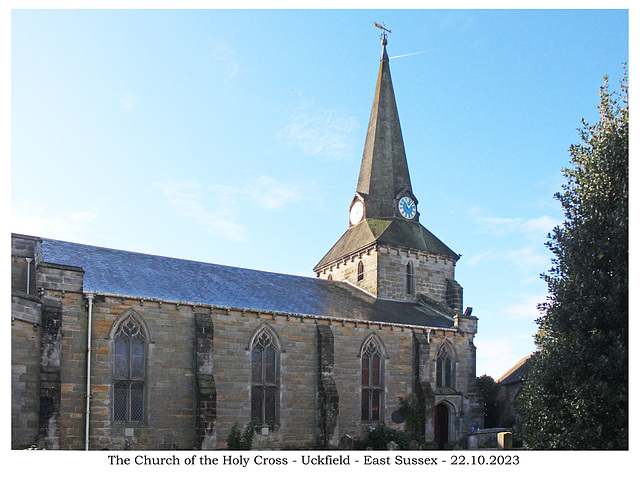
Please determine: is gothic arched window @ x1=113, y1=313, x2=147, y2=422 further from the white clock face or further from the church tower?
the white clock face

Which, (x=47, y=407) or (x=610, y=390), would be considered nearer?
(x=610, y=390)

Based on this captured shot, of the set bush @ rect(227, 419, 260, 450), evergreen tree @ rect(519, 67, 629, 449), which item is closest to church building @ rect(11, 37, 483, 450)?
bush @ rect(227, 419, 260, 450)

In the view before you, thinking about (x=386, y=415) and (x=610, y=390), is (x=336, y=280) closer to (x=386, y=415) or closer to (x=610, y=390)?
(x=386, y=415)

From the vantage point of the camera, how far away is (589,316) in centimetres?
1677

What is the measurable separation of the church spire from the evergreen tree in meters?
22.2

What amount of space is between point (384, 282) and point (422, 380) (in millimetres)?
6576

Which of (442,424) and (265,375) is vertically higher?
(265,375)

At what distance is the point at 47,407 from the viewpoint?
21.8 m

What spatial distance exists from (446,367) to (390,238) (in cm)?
802

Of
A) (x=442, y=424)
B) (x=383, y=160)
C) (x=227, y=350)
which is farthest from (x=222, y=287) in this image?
(x=383, y=160)

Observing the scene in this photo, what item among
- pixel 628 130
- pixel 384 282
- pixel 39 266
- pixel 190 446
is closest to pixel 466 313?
pixel 384 282

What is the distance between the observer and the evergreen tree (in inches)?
635

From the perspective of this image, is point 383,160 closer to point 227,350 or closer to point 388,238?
point 388,238

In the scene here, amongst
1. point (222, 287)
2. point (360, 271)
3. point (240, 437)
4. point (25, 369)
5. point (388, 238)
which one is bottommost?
point (240, 437)
